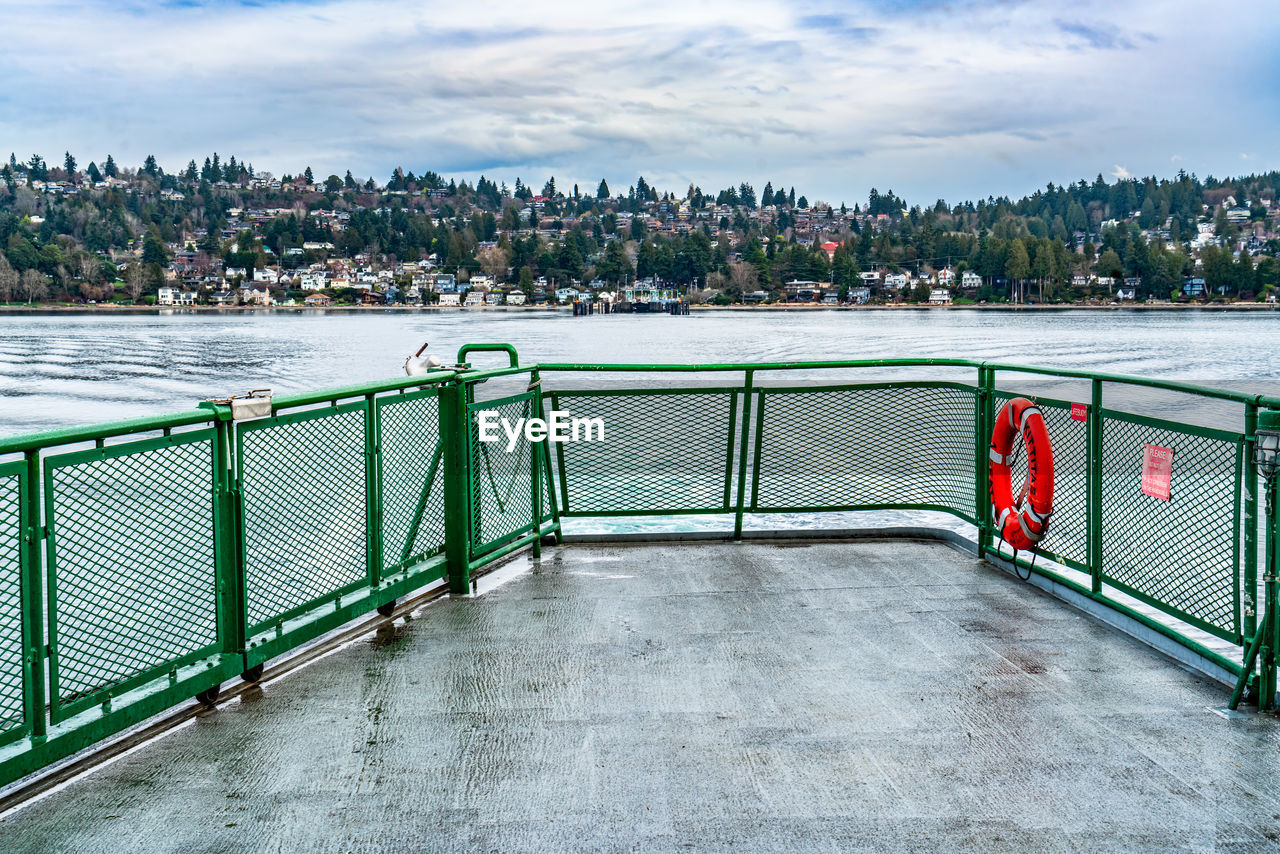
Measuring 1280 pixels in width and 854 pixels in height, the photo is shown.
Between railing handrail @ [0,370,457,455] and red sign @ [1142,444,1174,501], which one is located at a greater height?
railing handrail @ [0,370,457,455]

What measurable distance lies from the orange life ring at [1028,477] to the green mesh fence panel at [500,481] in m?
2.86

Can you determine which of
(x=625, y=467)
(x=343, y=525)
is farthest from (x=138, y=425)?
(x=625, y=467)

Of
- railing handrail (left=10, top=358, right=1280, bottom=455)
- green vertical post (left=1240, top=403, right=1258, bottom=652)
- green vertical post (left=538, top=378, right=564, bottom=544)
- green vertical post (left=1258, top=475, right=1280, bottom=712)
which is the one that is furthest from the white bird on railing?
green vertical post (left=1258, top=475, right=1280, bottom=712)

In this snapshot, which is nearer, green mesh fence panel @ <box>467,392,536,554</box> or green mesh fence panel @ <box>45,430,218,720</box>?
green mesh fence panel @ <box>45,430,218,720</box>

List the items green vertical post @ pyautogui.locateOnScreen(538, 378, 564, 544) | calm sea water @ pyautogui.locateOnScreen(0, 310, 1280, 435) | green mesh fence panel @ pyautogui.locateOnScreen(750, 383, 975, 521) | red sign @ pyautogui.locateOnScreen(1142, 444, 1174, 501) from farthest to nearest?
1. calm sea water @ pyautogui.locateOnScreen(0, 310, 1280, 435)
2. green mesh fence panel @ pyautogui.locateOnScreen(750, 383, 975, 521)
3. green vertical post @ pyautogui.locateOnScreen(538, 378, 564, 544)
4. red sign @ pyautogui.locateOnScreen(1142, 444, 1174, 501)

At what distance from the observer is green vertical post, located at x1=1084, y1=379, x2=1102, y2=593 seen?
5.78 metres

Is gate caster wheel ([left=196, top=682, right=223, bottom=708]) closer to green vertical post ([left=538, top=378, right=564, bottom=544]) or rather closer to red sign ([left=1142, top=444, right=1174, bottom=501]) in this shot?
green vertical post ([left=538, top=378, right=564, bottom=544])

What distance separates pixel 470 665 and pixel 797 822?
6.54 ft

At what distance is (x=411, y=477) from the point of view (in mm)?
5844

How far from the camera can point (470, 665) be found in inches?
197

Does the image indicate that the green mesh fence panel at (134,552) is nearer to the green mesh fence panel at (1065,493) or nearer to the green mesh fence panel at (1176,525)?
the green mesh fence panel at (1176,525)

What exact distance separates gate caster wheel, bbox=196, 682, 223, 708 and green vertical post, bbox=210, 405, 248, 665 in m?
0.16

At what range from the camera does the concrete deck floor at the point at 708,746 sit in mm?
3408

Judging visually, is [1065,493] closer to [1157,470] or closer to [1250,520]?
[1157,470]
